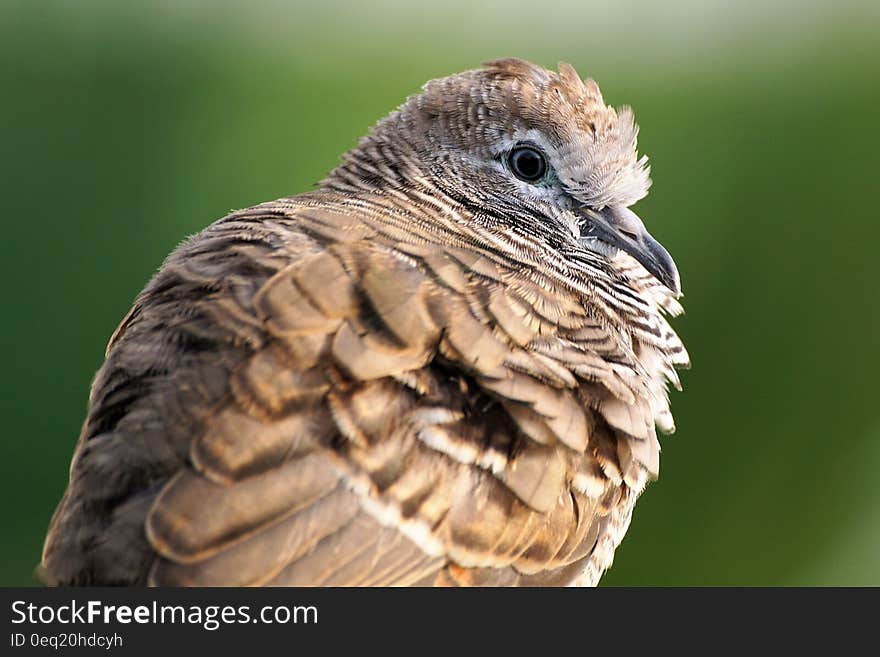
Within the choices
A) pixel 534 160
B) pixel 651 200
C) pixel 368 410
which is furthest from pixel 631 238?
pixel 651 200

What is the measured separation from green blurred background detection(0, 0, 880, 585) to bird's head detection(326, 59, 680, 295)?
268cm

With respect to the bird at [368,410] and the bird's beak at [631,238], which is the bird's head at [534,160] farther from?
the bird at [368,410]

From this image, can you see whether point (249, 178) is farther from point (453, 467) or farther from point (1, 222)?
point (453, 467)

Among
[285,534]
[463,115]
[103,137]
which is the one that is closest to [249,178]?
[103,137]

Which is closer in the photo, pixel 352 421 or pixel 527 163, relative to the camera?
pixel 352 421

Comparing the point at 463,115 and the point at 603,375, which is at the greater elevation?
the point at 463,115

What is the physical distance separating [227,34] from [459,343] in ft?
16.0

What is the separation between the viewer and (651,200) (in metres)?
6.48

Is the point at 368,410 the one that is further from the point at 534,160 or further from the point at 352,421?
the point at 534,160

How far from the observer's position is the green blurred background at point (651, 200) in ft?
19.6

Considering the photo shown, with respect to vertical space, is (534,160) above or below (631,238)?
above

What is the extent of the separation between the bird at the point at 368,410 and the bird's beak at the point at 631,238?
0.07ft

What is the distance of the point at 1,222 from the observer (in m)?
5.96

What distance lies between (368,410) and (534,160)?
4.62 ft
